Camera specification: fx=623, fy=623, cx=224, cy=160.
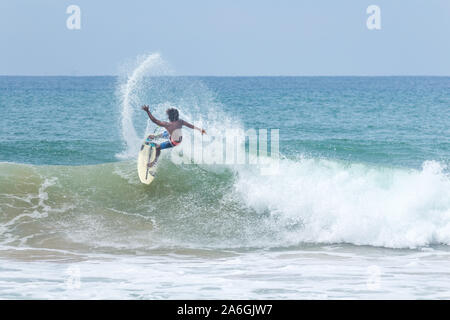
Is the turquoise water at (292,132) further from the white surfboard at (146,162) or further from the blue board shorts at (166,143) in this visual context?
the blue board shorts at (166,143)

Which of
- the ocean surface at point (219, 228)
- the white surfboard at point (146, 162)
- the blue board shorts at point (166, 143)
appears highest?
the blue board shorts at point (166, 143)

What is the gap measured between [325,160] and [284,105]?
3400 centimetres

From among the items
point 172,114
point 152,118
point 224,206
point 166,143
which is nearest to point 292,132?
point 224,206

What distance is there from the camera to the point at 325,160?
14.7 m

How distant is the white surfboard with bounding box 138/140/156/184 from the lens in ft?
42.2

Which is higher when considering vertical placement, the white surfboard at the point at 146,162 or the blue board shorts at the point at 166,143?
the blue board shorts at the point at 166,143

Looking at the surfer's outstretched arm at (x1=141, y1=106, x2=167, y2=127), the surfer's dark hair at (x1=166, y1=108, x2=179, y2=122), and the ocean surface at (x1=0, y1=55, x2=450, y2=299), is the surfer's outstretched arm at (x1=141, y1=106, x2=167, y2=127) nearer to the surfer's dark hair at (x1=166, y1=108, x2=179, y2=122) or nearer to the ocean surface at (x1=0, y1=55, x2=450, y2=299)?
the surfer's dark hair at (x1=166, y1=108, x2=179, y2=122)

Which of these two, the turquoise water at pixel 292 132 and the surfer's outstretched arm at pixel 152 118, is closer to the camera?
the surfer's outstretched arm at pixel 152 118

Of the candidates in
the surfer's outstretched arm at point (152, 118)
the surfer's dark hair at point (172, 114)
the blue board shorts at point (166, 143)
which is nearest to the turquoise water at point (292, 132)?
the blue board shorts at point (166, 143)

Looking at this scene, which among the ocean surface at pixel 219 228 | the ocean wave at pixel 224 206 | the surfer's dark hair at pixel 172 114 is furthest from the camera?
the surfer's dark hair at pixel 172 114

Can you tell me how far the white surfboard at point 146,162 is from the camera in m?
12.9

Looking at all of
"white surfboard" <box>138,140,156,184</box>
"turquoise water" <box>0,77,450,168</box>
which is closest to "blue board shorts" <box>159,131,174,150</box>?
"white surfboard" <box>138,140,156,184</box>

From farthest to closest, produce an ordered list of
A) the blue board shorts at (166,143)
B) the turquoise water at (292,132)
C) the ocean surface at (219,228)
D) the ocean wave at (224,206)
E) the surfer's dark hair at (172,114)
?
the turquoise water at (292,132), the blue board shorts at (166,143), the surfer's dark hair at (172,114), the ocean wave at (224,206), the ocean surface at (219,228)
